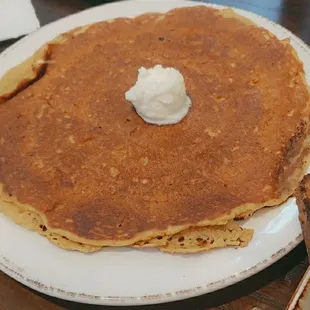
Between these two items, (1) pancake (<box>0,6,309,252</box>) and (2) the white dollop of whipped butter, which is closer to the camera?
(1) pancake (<box>0,6,309,252</box>)

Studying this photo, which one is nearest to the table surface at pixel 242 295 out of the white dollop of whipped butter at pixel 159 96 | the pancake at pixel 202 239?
the pancake at pixel 202 239

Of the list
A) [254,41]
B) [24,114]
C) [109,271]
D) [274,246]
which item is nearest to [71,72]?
[24,114]

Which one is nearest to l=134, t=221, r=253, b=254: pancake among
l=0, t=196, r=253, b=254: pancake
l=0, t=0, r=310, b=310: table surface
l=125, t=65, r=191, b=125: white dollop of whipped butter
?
l=0, t=196, r=253, b=254: pancake

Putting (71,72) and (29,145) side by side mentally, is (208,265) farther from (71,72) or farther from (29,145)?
(71,72)

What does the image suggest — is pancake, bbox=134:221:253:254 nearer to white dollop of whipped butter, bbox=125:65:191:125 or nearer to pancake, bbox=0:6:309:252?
pancake, bbox=0:6:309:252

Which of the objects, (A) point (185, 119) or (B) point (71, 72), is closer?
(A) point (185, 119)

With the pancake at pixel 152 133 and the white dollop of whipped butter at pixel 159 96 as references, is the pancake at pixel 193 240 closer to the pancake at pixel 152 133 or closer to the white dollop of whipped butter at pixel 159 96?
the pancake at pixel 152 133

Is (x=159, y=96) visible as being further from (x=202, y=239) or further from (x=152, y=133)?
(x=202, y=239)
